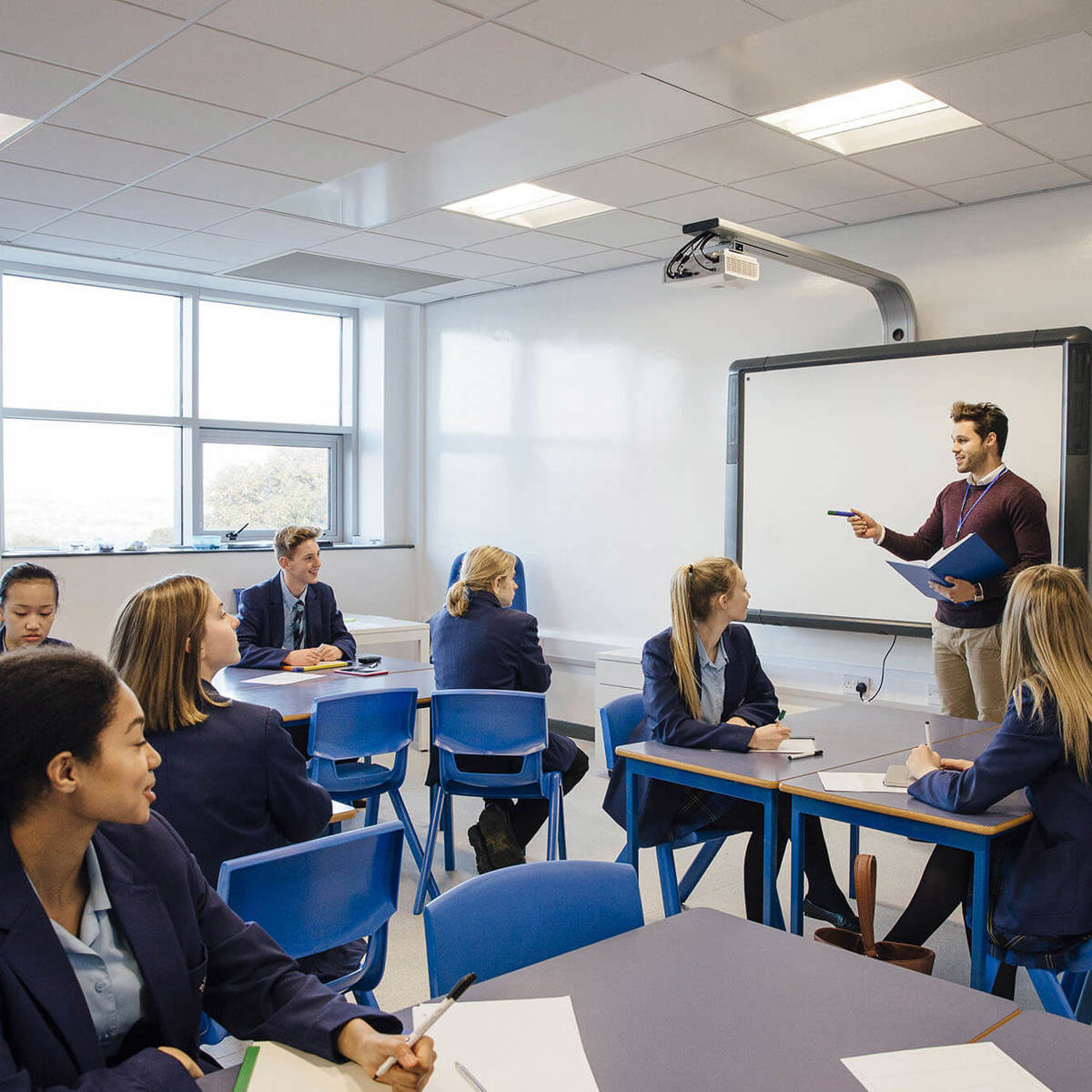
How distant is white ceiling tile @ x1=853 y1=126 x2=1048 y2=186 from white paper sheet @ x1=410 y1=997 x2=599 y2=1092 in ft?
12.2

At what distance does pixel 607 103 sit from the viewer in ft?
12.6

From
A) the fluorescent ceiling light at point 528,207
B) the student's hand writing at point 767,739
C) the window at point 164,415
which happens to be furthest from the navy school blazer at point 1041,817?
the window at point 164,415

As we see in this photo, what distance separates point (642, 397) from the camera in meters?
6.54

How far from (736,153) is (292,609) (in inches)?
107

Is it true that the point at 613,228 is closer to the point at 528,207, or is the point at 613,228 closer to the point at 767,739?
the point at 528,207

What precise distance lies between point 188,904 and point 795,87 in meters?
3.27

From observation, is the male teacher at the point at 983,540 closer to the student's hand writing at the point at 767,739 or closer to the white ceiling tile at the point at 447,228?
the student's hand writing at the point at 767,739

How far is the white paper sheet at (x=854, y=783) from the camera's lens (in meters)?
2.81

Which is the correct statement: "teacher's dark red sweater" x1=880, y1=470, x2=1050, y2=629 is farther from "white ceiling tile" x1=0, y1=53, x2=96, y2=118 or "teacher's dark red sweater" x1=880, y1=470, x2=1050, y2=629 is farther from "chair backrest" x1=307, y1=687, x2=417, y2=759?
"white ceiling tile" x1=0, y1=53, x2=96, y2=118

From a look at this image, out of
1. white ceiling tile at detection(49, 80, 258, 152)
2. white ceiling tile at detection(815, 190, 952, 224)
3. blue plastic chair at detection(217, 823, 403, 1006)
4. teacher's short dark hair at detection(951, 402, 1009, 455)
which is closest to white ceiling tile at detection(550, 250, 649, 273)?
white ceiling tile at detection(815, 190, 952, 224)

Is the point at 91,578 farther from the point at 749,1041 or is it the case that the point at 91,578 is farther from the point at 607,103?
the point at 749,1041

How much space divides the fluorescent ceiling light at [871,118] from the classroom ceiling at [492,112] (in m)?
0.06

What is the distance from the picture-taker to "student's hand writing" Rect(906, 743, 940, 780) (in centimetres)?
280

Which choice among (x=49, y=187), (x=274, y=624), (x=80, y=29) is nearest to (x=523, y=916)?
(x=80, y=29)
